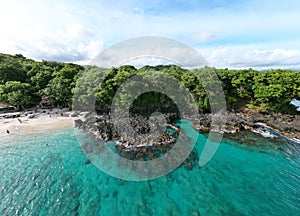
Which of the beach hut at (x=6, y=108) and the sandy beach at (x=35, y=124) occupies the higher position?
the beach hut at (x=6, y=108)

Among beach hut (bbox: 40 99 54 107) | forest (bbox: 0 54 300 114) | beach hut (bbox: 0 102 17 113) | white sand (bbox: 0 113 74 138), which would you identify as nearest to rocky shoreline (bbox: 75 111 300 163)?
forest (bbox: 0 54 300 114)

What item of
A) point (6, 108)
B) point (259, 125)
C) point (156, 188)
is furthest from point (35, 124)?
point (259, 125)

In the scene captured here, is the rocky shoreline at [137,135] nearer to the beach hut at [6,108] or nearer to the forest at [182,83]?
the forest at [182,83]

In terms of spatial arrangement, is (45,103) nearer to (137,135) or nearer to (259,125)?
(137,135)

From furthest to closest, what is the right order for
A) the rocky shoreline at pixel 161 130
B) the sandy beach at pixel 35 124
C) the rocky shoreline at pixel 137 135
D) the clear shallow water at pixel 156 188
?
the sandy beach at pixel 35 124
the rocky shoreline at pixel 161 130
the rocky shoreline at pixel 137 135
the clear shallow water at pixel 156 188

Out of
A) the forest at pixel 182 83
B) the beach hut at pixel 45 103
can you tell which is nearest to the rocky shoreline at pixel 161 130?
the forest at pixel 182 83

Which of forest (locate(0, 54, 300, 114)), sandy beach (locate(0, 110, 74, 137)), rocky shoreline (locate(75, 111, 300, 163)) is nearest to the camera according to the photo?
rocky shoreline (locate(75, 111, 300, 163))

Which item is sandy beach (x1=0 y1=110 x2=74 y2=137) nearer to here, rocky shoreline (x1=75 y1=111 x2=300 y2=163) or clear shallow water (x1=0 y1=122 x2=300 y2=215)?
rocky shoreline (x1=75 y1=111 x2=300 y2=163)
